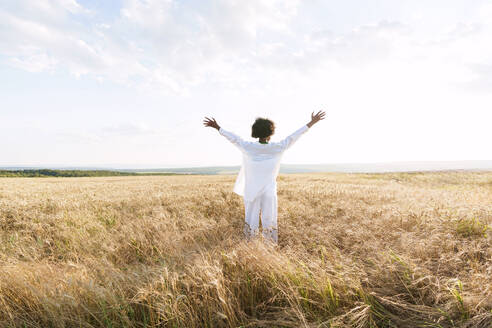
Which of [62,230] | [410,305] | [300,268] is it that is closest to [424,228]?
[410,305]

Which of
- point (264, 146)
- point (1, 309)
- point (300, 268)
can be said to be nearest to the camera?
point (1, 309)

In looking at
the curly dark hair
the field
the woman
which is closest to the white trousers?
the woman

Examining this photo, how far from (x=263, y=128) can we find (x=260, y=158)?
0.57m

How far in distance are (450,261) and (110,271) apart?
4.06 m

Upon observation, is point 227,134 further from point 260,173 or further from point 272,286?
point 272,286

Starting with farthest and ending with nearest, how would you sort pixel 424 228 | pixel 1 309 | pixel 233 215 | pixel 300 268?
pixel 233 215 < pixel 424 228 < pixel 300 268 < pixel 1 309

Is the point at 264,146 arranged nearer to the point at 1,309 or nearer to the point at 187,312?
the point at 187,312

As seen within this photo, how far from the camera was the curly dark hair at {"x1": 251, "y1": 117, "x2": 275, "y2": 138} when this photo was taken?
4566 millimetres

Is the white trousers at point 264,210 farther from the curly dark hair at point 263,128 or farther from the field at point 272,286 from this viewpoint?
the curly dark hair at point 263,128

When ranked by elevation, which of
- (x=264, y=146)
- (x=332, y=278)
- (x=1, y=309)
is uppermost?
(x=264, y=146)

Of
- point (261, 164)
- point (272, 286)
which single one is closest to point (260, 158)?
point (261, 164)

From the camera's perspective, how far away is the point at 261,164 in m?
4.46

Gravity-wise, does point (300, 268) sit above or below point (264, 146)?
below

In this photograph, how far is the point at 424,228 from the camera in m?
4.10
